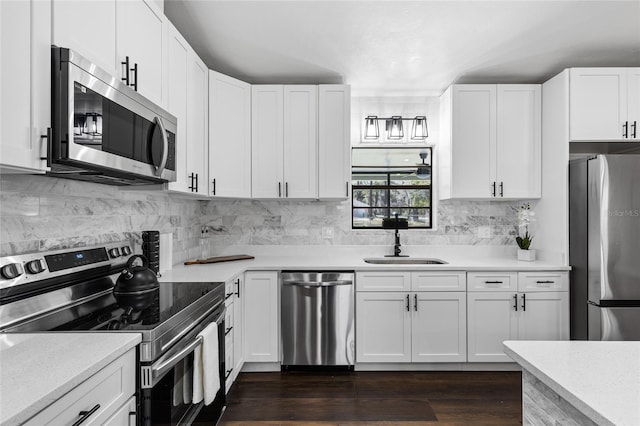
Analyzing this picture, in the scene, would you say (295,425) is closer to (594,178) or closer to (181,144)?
(181,144)

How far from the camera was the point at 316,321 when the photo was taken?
300 centimetres

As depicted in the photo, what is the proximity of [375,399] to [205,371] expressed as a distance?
4.61 ft

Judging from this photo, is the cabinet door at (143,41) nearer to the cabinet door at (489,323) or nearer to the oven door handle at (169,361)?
the oven door handle at (169,361)

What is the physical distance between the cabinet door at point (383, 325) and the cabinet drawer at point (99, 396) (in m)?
2.04

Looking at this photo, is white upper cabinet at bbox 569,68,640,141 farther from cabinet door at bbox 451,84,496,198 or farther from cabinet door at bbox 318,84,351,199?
cabinet door at bbox 318,84,351,199

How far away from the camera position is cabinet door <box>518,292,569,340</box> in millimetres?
2977

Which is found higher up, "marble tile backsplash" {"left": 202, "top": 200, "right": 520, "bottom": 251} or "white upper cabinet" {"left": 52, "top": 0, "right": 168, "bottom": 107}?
"white upper cabinet" {"left": 52, "top": 0, "right": 168, "bottom": 107}

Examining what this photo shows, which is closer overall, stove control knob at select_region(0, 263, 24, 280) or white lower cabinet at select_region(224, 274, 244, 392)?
stove control knob at select_region(0, 263, 24, 280)

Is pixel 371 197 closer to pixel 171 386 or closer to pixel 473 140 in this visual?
pixel 473 140

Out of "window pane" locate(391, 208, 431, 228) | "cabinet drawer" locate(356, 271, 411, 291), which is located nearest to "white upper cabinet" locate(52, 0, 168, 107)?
"cabinet drawer" locate(356, 271, 411, 291)

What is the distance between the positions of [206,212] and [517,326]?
2.98m

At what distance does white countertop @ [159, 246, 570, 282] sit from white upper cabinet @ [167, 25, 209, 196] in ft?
1.91

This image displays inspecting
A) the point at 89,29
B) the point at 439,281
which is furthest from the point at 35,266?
the point at 439,281

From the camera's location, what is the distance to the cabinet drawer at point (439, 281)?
3014mm
